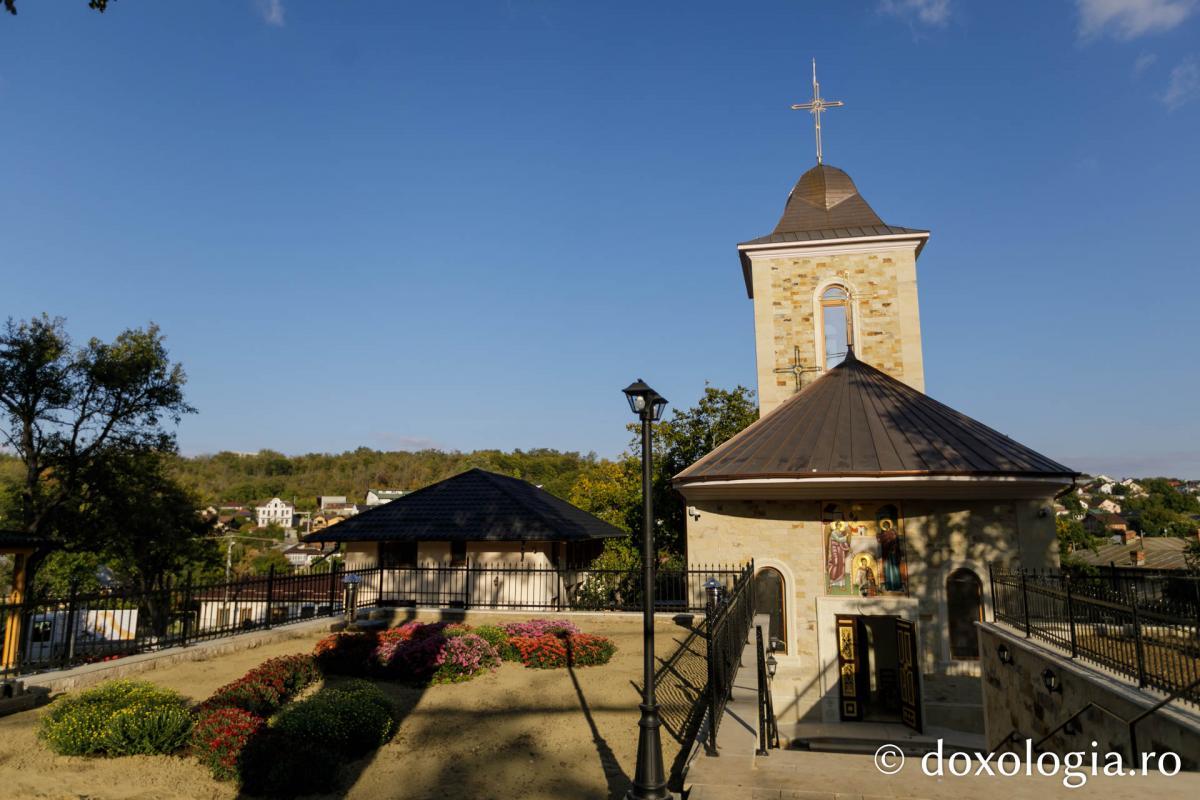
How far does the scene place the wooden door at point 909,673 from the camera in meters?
15.0

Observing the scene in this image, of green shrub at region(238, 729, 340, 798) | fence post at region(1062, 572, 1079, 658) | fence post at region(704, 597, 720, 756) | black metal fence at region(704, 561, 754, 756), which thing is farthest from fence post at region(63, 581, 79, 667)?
fence post at region(1062, 572, 1079, 658)

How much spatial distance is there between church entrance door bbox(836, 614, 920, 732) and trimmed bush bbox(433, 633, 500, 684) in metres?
7.89

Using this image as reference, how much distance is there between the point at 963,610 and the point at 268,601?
15.4 meters

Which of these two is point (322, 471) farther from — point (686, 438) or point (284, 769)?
point (284, 769)

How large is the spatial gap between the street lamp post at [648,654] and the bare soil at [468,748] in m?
1.43

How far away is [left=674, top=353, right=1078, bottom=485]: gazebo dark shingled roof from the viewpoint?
48.7 ft

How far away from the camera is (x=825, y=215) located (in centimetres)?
2520

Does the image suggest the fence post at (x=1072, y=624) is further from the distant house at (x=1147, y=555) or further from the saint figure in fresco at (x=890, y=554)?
the distant house at (x=1147, y=555)

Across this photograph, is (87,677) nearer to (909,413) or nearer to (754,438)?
(754,438)

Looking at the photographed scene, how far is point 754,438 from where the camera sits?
17.9 m

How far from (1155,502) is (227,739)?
154184 millimetres

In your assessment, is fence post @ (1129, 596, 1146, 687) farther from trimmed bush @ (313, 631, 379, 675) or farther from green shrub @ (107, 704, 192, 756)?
trimmed bush @ (313, 631, 379, 675)

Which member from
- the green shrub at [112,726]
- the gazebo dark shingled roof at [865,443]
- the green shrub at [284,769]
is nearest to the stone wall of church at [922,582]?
the gazebo dark shingled roof at [865,443]

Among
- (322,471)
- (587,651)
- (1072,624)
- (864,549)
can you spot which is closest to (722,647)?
(1072,624)
